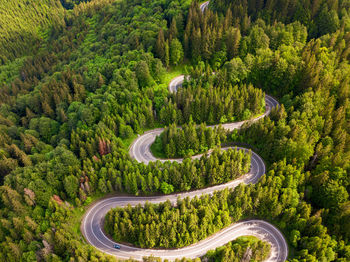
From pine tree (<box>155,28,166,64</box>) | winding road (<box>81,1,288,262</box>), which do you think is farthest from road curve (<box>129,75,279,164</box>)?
pine tree (<box>155,28,166,64</box>)

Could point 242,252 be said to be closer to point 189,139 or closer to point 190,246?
point 190,246

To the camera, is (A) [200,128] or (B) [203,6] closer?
(A) [200,128]

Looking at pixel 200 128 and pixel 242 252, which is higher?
pixel 200 128

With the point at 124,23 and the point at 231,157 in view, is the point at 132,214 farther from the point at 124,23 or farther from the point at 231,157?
the point at 124,23

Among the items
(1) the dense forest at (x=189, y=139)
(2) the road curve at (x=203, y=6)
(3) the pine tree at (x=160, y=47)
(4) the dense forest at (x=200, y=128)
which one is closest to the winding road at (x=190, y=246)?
(4) the dense forest at (x=200, y=128)

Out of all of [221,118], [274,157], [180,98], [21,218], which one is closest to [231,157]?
[274,157]

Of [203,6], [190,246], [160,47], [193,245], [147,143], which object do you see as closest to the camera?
[190,246]

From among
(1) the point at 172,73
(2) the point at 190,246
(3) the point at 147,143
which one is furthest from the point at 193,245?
(1) the point at 172,73

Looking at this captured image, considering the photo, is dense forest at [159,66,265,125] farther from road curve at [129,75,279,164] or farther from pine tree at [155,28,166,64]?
pine tree at [155,28,166,64]
